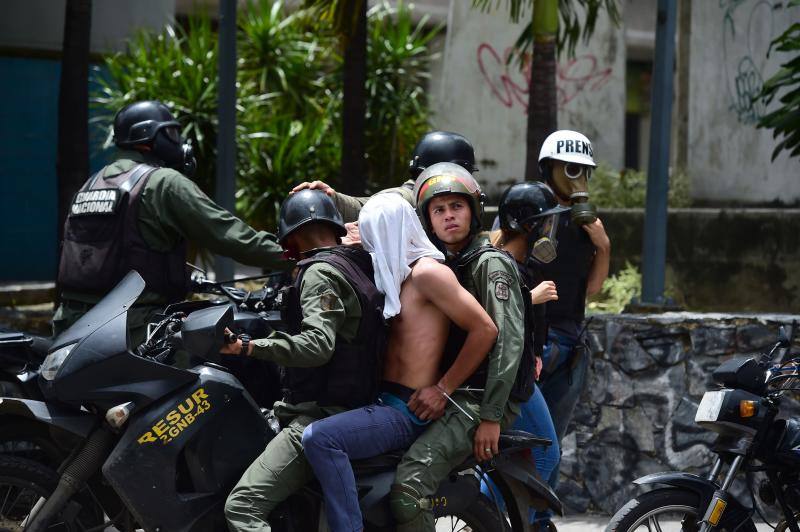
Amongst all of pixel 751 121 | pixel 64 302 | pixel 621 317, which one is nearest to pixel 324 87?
pixel 751 121

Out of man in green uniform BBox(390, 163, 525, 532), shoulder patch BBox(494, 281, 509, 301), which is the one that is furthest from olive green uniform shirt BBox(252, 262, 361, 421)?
shoulder patch BBox(494, 281, 509, 301)

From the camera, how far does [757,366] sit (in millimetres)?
4535

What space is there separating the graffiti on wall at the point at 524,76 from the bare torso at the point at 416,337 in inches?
333

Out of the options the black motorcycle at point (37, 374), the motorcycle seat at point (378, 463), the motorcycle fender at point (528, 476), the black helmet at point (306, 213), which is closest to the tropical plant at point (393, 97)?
the black motorcycle at point (37, 374)

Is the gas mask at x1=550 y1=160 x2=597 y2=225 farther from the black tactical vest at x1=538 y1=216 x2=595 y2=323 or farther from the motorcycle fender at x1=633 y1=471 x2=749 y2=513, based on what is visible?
the motorcycle fender at x1=633 y1=471 x2=749 y2=513

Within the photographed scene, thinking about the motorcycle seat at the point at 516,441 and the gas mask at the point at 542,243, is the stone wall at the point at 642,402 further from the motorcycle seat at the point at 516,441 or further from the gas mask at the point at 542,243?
the motorcycle seat at the point at 516,441

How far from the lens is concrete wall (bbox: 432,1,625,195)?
12.5 metres

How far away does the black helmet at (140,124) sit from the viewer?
512 centimetres

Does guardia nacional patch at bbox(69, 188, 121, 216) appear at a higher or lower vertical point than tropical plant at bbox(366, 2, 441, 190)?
lower

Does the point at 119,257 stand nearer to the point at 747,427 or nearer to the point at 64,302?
the point at 64,302

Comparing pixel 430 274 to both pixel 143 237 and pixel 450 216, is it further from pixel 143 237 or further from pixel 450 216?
pixel 143 237

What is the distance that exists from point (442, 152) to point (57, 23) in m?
8.43

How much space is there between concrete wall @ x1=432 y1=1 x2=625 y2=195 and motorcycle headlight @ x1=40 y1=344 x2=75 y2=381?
26.7 ft

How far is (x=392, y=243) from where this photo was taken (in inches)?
163
